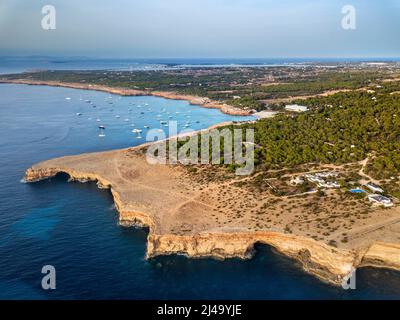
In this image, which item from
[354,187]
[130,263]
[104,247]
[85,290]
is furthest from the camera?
[354,187]

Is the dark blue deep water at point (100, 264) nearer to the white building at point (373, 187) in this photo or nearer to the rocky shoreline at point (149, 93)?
the white building at point (373, 187)

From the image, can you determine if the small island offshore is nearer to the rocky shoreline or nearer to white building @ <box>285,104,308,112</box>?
white building @ <box>285,104,308,112</box>

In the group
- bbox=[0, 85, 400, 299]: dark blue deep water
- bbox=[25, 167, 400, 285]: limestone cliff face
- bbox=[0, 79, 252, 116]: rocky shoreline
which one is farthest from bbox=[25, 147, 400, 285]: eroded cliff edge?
bbox=[0, 79, 252, 116]: rocky shoreline

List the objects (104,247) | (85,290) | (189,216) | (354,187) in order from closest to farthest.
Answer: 1. (85,290)
2. (104,247)
3. (189,216)
4. (354,187)

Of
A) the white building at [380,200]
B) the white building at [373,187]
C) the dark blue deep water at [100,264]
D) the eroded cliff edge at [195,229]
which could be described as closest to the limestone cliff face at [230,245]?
the eroded cliff edge at [195,229]

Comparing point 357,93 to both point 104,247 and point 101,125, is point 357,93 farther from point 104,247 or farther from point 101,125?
point 104,247
